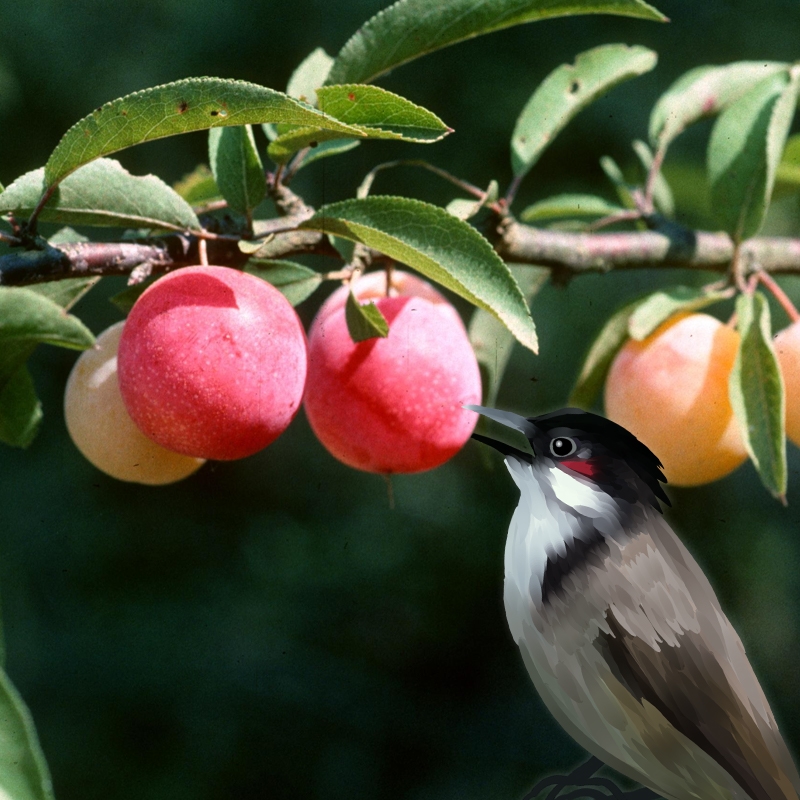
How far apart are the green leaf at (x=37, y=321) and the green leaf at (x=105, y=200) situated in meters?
0.13

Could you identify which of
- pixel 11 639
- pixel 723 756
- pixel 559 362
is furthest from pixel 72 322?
pixel 11 639

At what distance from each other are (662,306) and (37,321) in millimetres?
478

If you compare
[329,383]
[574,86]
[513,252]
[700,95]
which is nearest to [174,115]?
[329,383]

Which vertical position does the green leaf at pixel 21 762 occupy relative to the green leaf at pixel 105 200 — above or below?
below

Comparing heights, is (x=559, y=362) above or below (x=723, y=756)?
below

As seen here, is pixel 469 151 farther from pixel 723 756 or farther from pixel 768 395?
pixel 723 756

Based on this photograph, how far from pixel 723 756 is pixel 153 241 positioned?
1.32ft

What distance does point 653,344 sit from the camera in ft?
2.27

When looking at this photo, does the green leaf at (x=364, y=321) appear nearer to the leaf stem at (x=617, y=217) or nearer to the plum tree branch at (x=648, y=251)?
the plum tree branch at (x=648, y=251)

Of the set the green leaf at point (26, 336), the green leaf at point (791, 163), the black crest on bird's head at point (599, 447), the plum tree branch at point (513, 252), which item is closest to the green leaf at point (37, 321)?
the green leaf at point (26, 336)

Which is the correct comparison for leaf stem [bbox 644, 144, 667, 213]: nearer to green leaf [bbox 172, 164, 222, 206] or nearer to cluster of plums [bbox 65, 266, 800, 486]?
cluster of plums [bbox 65, 266, 800, 486]

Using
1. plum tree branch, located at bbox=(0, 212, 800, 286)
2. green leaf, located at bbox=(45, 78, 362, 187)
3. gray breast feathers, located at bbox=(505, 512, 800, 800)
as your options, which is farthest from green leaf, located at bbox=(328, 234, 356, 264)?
gray breast feathers, located at bbox=(505, 512, 800, 800)

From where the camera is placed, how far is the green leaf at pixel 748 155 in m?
0.73

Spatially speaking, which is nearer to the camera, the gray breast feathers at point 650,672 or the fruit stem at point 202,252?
the gray breast feathers at point 650,672
